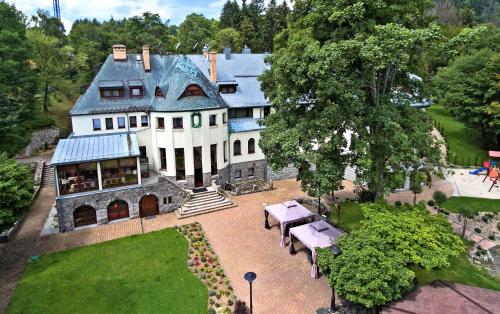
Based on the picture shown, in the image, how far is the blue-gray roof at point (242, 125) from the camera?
31794 millimetres

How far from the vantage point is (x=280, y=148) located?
1984cm

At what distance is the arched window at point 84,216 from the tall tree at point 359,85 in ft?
49.5

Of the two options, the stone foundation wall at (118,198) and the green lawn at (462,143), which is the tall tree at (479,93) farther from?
the stone foundation wall at (118,198)

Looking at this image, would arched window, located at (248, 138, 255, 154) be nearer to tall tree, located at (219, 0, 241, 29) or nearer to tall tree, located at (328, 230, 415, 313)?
tall tree, located at (328, 230, 415, 313)

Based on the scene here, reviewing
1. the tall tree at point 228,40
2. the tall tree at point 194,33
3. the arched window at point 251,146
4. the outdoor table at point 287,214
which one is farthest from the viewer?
the tall tree at point 194,33

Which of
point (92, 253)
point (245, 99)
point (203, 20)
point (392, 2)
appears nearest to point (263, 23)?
point (203, 20)

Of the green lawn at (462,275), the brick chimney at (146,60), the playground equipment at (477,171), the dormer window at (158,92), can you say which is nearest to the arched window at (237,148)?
the dormer window at (158,92)

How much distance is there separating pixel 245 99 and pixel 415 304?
82.7ft

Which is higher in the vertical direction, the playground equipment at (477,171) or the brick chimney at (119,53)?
the brick chimney at (119,53)

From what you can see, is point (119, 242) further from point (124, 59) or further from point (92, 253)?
point (124, 59)

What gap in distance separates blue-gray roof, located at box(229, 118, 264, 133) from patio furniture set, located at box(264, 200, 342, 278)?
1107cm

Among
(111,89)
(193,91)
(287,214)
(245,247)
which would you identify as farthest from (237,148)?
(111,89)

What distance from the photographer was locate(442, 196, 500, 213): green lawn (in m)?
27.4

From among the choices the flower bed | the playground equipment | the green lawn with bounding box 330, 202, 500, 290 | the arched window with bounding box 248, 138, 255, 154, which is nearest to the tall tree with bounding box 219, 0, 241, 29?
the arched window with bounding box 248, 138, 255, 154
